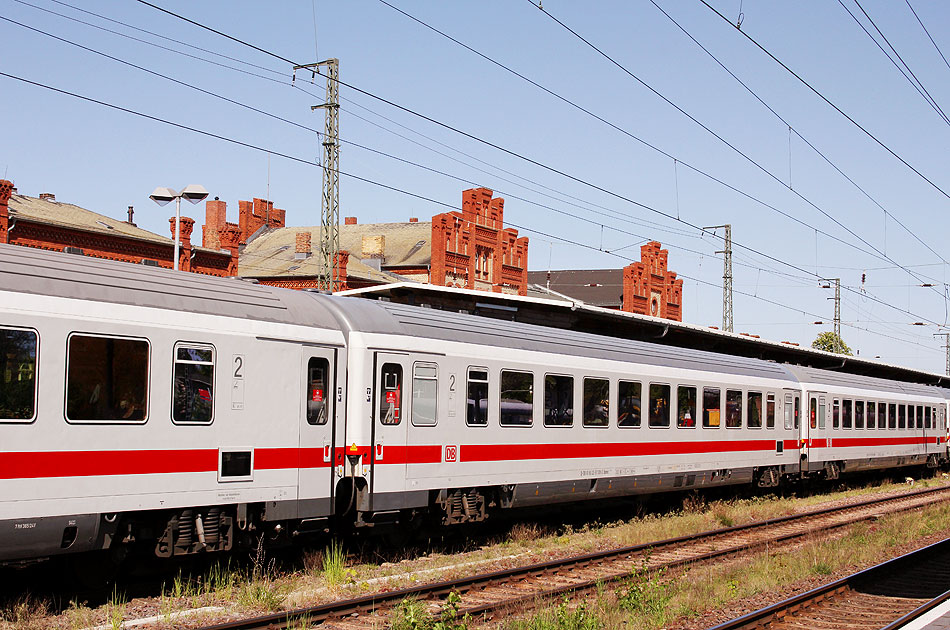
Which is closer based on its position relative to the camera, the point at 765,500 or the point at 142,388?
the point at 142,388

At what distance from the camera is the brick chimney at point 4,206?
34.6 metres

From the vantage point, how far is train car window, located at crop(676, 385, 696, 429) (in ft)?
64.5

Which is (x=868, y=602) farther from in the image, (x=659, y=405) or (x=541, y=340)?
(x=659, y=405)

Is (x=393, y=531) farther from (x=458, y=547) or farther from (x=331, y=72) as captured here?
(x=331, y=72)

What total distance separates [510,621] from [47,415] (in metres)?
4.89

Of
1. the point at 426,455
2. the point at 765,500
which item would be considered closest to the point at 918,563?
the point at 426,455

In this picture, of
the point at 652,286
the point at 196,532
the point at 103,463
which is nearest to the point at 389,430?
the point at 196,532

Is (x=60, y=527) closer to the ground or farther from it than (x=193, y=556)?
farther from it

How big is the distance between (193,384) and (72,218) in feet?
104

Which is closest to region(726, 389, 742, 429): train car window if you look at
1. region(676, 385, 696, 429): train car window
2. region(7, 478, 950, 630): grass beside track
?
region(676, 385, 696, 429): train car window

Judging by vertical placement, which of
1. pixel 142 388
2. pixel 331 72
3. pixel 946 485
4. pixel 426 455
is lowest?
pixel 946 485

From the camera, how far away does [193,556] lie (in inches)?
499

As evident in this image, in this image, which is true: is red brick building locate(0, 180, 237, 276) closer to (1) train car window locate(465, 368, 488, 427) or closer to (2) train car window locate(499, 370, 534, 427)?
(2) train car window locate(499, 370, 534, 427)

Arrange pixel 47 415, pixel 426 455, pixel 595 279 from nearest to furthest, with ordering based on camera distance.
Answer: pixel 47 415
pixel 426 455
pixel 595 279
